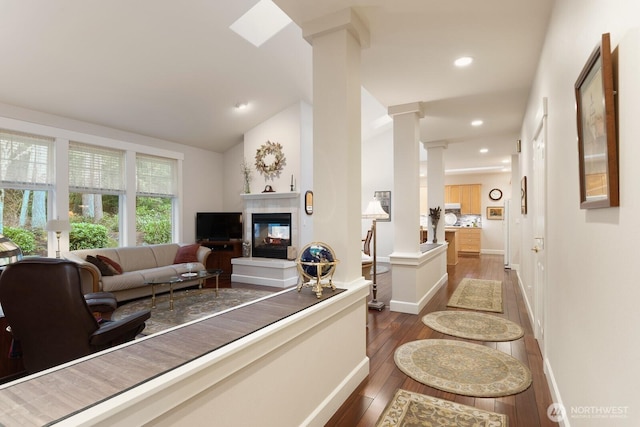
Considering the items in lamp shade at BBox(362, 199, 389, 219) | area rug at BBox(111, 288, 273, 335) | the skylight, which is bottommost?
area rug at BBox(111, 288, 273, 335)

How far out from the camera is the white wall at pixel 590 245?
0.96 metres

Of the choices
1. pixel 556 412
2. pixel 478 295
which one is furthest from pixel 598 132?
pixel 478 295

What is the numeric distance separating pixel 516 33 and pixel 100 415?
131 inches

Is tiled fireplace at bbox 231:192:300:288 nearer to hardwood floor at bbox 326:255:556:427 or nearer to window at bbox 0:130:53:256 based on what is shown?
hardwood floor at bbox 326:255:556:427

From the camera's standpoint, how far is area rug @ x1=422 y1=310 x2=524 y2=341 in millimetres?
3239

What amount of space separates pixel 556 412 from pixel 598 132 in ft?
5.66

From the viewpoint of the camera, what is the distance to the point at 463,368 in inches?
101

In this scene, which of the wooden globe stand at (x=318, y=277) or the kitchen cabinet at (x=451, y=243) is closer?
the wooden globe stand at (x=318, y=277)

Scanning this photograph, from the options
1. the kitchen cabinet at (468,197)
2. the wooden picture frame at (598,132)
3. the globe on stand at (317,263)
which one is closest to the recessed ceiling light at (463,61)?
the wooden picture frame at (598,132)

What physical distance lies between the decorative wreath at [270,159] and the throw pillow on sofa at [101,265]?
10.3 feet

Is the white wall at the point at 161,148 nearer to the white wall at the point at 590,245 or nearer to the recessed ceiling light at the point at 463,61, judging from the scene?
the recessed ceiling light at the point at 463,61

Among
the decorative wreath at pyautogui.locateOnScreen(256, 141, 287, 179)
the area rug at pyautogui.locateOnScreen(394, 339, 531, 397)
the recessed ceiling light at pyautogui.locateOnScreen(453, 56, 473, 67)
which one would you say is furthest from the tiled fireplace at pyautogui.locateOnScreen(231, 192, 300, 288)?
the recessed ceiling light at pyautogui.locateOnScreen(453, 56, 473, 67)

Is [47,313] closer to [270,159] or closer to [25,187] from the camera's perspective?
[25,187]

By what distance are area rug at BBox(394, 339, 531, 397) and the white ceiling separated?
263cm
